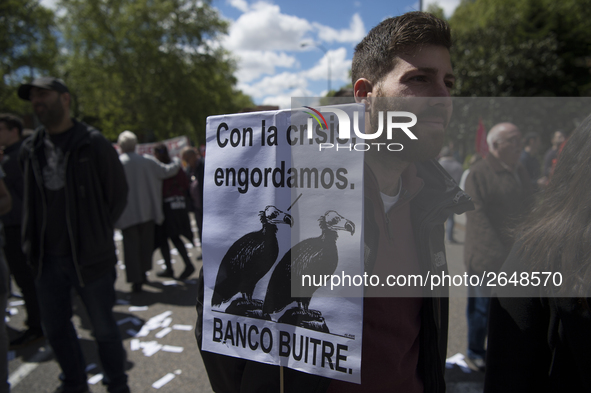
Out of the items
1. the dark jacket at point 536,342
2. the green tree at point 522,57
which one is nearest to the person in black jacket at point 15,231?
the dark jacket at point 536,342

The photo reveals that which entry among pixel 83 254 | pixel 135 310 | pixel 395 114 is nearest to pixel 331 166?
pixel 395 114

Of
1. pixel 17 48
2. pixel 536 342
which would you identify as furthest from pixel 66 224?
pixel 17 48

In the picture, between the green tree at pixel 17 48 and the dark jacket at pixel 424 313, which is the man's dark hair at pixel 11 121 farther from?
the green tree at pixel 17 48

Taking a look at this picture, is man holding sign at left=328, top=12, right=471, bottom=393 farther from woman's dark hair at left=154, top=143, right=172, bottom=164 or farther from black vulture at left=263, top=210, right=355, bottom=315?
woman's dark hair at left=154, top=143, right=172, bottom=164

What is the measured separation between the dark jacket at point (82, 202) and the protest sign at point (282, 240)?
5.76ft

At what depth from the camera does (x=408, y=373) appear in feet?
4.10

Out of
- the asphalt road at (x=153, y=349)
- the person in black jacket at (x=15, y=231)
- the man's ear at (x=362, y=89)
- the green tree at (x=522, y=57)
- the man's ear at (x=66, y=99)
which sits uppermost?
the green tree at (x=522, y=57)

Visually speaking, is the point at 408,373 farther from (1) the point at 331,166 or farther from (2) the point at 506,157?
(2) the point at 506,157

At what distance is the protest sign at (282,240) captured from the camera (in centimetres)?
97

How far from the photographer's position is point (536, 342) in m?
1.17

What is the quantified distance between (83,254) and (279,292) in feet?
6.51

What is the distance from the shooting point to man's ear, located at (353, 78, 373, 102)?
1266mm

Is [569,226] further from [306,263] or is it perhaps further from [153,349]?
[153,349]

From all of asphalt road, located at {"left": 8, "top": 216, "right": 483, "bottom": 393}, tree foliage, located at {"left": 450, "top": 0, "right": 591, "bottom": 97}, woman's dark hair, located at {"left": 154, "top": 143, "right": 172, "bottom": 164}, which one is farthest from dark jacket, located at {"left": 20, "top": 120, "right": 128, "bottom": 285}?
tree foliage, located at {"left": 450, "top": 0, "right": 591, "bottom": 97}
